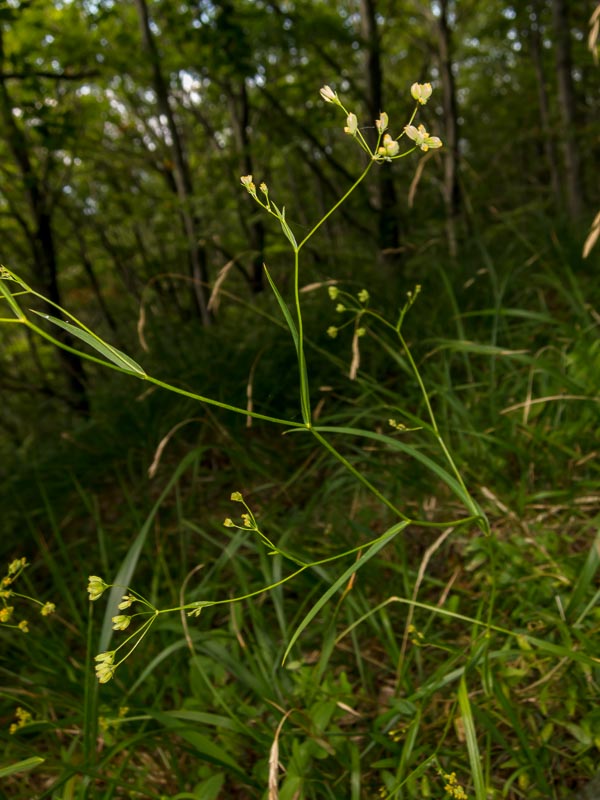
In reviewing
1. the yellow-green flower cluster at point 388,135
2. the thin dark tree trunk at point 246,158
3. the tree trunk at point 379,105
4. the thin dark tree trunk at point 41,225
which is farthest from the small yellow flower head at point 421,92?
the thin dark tree trunk at point 246,158

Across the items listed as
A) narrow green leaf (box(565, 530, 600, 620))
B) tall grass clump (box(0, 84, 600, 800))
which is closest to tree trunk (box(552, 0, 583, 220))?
tall grass clump (box(0, 84, 600, 800))

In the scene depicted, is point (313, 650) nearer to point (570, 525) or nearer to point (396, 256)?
point (570, 525)

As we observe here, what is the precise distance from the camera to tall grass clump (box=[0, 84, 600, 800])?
3.43 ft

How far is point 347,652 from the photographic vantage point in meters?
1.58

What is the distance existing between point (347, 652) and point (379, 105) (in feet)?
11.4

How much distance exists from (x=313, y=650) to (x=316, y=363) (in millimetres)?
1234

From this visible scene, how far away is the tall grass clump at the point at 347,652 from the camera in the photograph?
1.05m

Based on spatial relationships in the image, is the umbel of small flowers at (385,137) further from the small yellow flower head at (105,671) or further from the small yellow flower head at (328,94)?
the small yellow flower head at (105,671)

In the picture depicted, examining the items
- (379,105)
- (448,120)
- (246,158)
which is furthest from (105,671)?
(448,120)

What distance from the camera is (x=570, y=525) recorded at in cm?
160

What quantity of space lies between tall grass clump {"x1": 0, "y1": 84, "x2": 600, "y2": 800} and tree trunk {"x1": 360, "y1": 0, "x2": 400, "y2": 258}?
6.53 feet

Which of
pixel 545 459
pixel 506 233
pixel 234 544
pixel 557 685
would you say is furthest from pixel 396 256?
pixel 557 685

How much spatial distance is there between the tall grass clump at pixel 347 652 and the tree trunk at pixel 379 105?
1.99 meters

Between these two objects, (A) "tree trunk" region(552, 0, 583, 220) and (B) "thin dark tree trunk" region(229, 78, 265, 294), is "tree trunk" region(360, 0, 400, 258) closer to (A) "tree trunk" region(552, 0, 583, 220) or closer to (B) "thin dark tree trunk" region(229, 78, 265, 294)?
(B) "thin dark tree trunk" region(229, 78, 265, 294)
